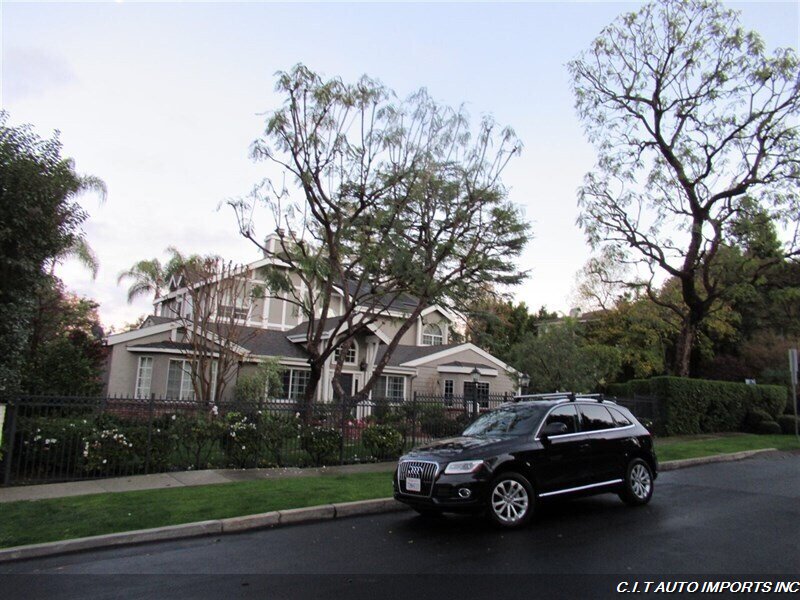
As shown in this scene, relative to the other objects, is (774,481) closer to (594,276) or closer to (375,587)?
(375,587)

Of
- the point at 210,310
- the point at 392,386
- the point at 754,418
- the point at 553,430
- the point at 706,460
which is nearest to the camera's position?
the point at 553,430

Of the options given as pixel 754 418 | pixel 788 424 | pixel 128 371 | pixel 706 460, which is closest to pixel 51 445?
pixel 128 371

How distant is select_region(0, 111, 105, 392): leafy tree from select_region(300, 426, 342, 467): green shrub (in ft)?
18.6

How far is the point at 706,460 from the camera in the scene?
14688 millimetres

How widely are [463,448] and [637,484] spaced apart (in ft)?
10.2

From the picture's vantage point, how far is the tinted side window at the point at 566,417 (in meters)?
8.56

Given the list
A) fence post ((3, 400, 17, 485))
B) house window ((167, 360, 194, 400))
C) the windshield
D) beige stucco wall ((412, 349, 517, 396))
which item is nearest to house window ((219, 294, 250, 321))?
house window ((167, 360, 194, 400))

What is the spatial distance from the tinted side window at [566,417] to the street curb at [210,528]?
8.89 ft

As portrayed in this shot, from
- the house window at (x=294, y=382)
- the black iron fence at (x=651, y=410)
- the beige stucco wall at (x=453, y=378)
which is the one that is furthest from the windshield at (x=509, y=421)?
the beige stucco wall at (x=453, y=378)

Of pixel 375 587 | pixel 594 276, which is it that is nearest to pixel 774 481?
pixel 375 587

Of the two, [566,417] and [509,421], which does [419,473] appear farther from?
[566,417]

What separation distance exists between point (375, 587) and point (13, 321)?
9.36m

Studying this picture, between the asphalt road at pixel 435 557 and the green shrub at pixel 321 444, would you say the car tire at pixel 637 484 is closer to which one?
the asphalt road at pixel 435 557

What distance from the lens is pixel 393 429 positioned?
565 inches
